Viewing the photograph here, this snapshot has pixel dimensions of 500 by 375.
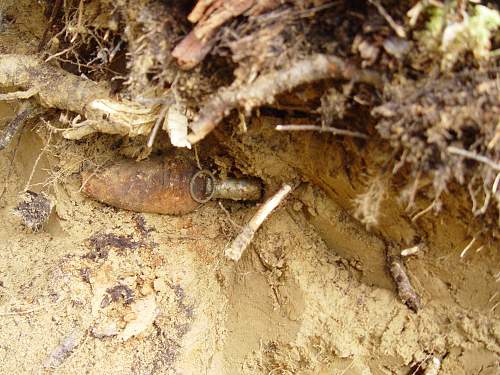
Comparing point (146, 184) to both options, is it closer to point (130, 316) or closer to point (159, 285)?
point (159, 285)

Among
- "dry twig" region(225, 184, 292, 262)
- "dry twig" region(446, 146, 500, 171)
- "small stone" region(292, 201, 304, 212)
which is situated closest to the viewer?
"dry twig" region(446, 146, 500, 171)

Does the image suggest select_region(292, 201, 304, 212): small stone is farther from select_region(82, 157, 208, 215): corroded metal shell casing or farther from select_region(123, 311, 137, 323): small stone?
select_region(123, 311, 137, 323): small stone

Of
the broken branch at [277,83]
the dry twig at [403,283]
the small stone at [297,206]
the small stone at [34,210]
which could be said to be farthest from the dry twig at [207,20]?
the small stone at [34,210]

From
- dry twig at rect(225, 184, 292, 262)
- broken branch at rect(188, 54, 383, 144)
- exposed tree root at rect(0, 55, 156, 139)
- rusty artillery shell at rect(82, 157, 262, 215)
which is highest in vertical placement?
broken branch at rect(188, 54, 383, 144)

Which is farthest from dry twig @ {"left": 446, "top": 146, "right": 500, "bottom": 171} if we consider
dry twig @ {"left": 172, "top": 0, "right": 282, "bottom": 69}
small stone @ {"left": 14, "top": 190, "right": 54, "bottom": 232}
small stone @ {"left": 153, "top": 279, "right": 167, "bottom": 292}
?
small stone @ {"left": 14, "top": 190, "right": 54, "bottom": 232}

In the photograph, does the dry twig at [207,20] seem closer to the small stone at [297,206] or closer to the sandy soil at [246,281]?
the sandy soil at [246,281]

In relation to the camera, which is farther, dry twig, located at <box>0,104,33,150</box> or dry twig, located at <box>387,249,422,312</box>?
dry twig, located at <box>0,104,33,150</box>
